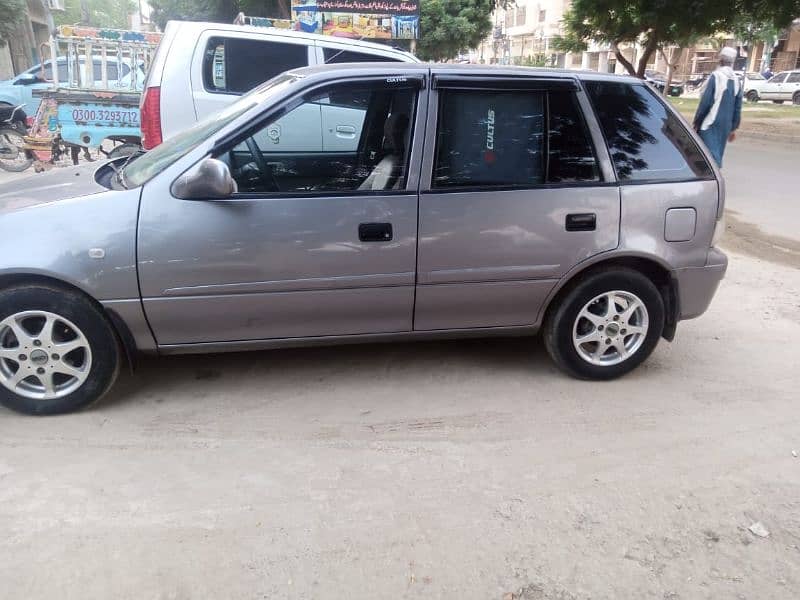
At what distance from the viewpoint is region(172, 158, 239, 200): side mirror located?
296 centimetres

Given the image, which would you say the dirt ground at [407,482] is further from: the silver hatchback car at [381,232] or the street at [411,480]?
the silver hatchback car at [381,232]

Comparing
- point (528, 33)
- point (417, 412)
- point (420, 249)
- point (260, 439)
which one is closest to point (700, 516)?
point (417, 412)

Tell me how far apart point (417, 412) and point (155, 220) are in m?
1.65

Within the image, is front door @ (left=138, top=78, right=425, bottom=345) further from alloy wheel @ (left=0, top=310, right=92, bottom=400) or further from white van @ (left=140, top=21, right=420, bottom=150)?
white van @ (left=140, top=21, right=420, bottom=150)

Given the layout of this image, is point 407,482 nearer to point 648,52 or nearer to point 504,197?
point 504,197

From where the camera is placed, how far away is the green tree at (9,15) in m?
20.4

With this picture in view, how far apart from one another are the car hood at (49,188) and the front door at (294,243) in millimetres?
460

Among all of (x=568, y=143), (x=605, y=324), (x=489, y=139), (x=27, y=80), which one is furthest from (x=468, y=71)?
(x=27, y=80)

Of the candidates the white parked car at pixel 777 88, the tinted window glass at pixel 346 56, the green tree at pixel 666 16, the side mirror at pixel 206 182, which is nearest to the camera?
the side mirror at pixel 206 182

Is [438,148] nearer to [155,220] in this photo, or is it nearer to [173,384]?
[155,220]

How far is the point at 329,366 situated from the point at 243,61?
4137 millimetres

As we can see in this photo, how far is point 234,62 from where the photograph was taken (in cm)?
655

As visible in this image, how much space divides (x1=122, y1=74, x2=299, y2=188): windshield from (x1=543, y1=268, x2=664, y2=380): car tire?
1984mm

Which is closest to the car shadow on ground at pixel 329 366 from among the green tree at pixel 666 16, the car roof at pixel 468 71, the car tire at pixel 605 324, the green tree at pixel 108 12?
the car tire at pixel 605 324
